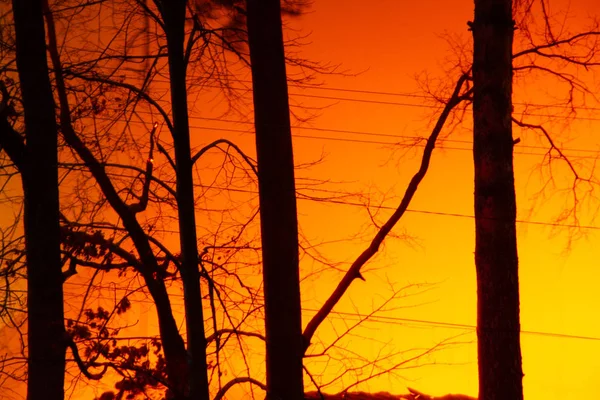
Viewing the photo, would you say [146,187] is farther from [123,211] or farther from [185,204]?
[185,204]

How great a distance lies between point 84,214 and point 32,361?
4.27ft

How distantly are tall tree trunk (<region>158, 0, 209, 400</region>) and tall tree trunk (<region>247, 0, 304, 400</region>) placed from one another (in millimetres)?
744

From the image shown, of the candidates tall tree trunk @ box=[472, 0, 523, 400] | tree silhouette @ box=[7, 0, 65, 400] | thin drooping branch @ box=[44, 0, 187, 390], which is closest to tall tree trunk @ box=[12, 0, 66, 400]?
tree silhouette @ box=[7, 0, 65, 400]

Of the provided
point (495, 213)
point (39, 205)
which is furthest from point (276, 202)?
point (39, 205)

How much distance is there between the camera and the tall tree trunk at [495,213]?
6754mm

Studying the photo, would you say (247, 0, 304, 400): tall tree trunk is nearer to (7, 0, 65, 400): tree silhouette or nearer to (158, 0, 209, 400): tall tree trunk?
(158, 0, 209, 400): tall tree trunk

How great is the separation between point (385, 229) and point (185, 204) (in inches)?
73.3

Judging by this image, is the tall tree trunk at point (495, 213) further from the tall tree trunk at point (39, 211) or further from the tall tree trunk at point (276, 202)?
the tall tree trunk at point (39, 211)

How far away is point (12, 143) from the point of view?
647cm

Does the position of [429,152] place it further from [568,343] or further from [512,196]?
[568,343]

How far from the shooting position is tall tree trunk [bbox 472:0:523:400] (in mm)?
6754

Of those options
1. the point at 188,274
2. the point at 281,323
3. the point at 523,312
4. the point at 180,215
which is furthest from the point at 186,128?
the point at 523,312

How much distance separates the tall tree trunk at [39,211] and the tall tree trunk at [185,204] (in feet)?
3.05

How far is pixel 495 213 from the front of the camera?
6.80 m
